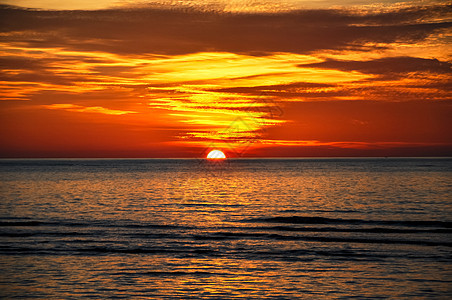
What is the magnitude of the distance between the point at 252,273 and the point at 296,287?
10.0 feet

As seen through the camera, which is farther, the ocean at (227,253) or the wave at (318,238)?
the wave at (318,238)

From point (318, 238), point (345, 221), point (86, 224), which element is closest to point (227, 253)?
point (318, 238)

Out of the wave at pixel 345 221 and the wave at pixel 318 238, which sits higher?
the wave at pixel 345 221

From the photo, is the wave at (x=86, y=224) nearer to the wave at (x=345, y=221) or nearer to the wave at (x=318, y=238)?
the wave at (x=318, y=238)

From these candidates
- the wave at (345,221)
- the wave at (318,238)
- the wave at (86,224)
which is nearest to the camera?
the wave at (318,238)

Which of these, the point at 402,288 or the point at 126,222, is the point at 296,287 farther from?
the point at 126,222

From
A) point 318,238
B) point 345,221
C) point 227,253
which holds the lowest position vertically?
point 227,253

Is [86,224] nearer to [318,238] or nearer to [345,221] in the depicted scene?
[318,238]

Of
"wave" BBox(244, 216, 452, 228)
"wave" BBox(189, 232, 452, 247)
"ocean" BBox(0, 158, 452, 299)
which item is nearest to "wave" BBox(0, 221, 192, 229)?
"ocean" BBox(0, 158, 452, 299)

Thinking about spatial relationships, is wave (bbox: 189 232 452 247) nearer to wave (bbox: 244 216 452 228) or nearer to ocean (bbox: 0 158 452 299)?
ocean (bbox: 0 158 452 299)

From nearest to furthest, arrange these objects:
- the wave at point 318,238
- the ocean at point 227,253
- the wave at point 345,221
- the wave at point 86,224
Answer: the ocean at point 227,253 → the wave at point 318,238 → the wave at point 86,224 → the wave at point 345,221

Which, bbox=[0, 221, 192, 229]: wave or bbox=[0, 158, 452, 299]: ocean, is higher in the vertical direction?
bbox=[0, 221, 192, 229]: wave

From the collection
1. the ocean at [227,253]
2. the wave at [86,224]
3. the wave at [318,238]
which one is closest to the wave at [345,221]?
the ocean at [227,253]

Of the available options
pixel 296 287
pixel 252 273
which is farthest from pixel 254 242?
pixel 296 287
